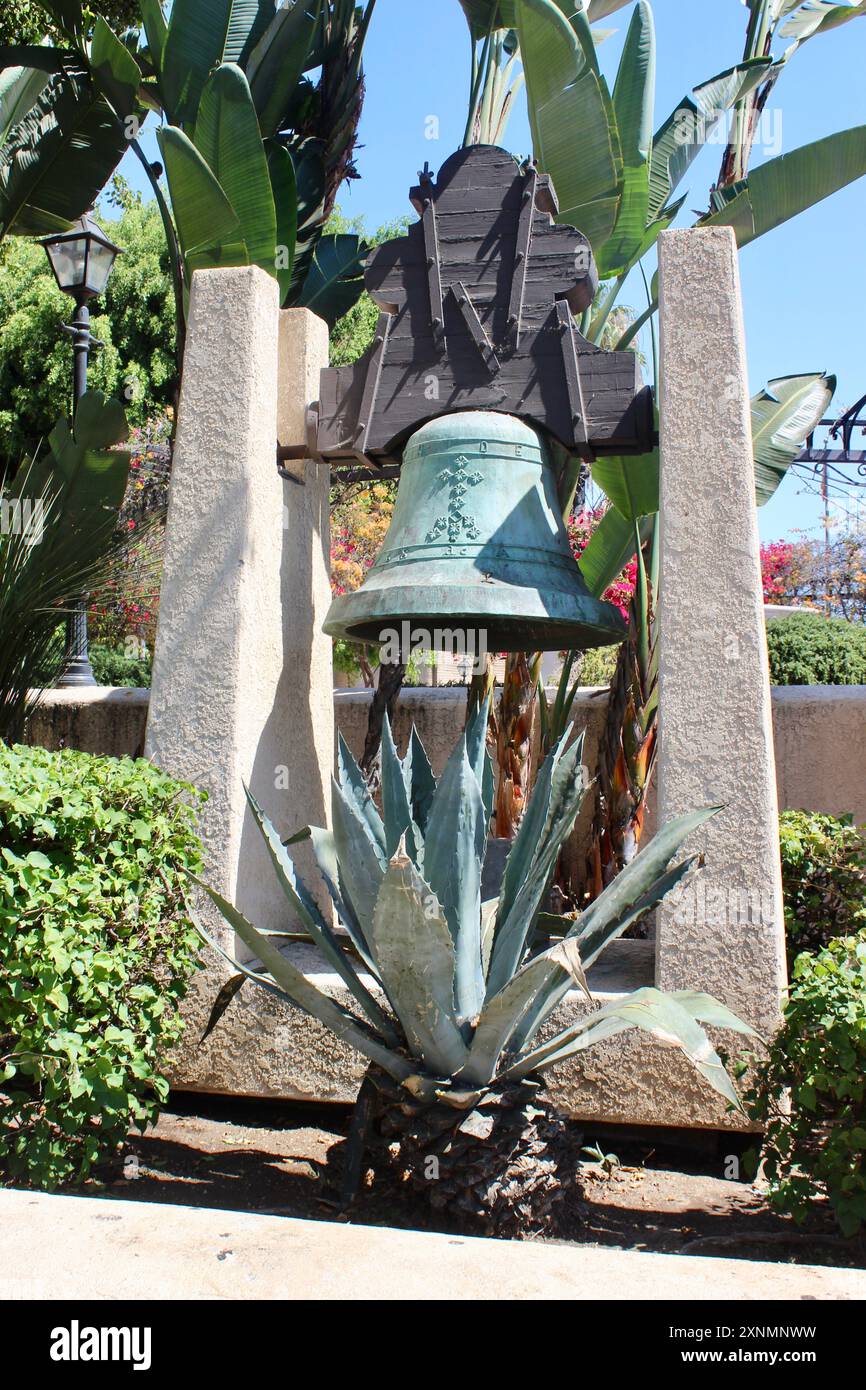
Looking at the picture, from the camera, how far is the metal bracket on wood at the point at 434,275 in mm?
3490

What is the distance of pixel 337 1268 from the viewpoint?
1.58 meters

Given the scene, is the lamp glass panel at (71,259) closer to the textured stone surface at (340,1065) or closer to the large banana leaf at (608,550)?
the large banana leaf at (608,550)

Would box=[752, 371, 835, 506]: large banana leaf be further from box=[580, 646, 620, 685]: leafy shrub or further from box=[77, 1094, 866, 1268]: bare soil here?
box=[580, 646, 620, 685]: leafy shrub

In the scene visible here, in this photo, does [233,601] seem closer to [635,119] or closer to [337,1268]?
[337,1268]

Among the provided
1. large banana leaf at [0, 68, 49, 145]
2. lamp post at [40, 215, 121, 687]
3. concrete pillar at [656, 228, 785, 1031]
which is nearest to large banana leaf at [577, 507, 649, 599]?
concrete pillar at [656, 228, 785, 1031]

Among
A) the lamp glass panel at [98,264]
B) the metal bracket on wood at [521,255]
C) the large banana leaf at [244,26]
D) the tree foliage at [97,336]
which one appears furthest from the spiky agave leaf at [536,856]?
the tree foliage at [97,336]

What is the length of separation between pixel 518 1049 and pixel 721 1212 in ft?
2.38

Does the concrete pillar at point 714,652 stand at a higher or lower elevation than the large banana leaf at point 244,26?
lower

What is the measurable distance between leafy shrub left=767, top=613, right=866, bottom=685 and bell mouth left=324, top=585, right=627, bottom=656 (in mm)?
2039

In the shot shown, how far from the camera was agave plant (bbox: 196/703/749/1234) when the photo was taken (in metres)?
2.23

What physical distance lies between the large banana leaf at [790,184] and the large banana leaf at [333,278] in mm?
3099

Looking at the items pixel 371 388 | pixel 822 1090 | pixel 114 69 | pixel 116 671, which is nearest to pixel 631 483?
pixel 371 388

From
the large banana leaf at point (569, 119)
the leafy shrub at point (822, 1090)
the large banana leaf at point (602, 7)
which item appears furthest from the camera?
the large banana leaf at point (602, 7)

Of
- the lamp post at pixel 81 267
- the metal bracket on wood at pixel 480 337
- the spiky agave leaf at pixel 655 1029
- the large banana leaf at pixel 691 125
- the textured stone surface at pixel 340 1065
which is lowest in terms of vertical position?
the textured stone surface at pixel 340 1065
